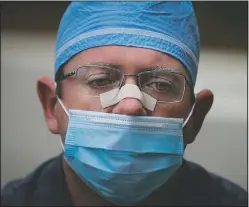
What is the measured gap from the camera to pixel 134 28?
125 centimetres

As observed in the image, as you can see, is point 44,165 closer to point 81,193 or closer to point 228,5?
point 81,193

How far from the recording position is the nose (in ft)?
3.70

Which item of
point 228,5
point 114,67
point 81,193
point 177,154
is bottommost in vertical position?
point 81,193

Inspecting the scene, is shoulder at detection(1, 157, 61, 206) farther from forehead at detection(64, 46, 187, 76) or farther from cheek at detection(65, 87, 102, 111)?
forehead at detection(64, 46, 187, 76)

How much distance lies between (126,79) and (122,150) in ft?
0.68

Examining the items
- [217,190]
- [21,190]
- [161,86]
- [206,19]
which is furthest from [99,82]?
[206,19]

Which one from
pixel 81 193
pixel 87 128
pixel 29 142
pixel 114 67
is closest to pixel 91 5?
pixel 114 67

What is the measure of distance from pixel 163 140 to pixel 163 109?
94 millimetres

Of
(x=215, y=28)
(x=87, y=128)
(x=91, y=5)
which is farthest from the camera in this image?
(x=215, y=28)

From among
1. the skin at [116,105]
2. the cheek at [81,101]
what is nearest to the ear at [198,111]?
the skin at [116,105]

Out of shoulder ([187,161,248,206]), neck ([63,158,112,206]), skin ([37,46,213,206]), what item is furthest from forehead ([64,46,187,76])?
shoulder ([187,161,248,206])

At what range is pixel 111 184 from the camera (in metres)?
1.21

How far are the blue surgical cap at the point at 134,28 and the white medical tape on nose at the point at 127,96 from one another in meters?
0.14

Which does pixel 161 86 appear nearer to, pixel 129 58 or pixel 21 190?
pixel 129 58
